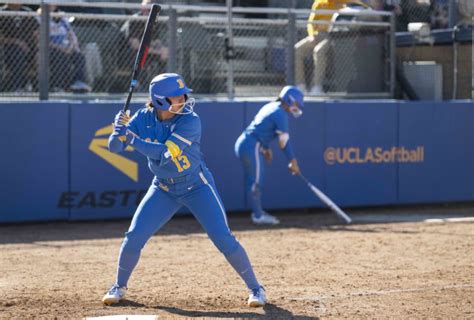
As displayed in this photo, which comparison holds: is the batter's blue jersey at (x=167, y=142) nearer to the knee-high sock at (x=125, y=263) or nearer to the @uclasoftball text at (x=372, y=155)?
the knee-high sock at (x=125, y=263)

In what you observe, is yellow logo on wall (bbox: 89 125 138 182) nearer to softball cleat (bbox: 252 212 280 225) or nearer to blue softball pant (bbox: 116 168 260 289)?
softball cleat (bbox: 252 212 280 225)

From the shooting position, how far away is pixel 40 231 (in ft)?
36.4

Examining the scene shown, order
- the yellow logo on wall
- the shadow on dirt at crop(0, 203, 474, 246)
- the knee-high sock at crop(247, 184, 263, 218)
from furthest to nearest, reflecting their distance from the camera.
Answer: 1. the knee-high sock at crop(247, 184, 263, 218)
2. the yellow logo on wall
3. the shadow on dirt at crop(0, 203, 474, 246)

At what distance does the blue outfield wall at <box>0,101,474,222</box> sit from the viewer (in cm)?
1127

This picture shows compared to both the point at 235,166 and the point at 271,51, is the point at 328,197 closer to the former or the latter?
the point at 235,166

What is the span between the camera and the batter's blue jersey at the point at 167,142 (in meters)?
6.41

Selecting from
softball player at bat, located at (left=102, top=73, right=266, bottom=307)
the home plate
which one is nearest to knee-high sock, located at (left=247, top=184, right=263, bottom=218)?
softball player at bat, located at (left=102, top=73, right=266, bottom=307)

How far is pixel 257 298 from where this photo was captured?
22.3 feet

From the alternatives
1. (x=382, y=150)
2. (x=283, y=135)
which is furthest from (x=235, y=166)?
(x=382, y=150)

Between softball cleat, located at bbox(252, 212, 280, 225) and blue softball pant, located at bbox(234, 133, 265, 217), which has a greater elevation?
blue softball pant, located at bbox(234, 133, 265, 217)

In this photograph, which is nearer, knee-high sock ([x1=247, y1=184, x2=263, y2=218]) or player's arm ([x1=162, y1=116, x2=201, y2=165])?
player's arm ([x1=162, y1=116, x2=201, y2=165])

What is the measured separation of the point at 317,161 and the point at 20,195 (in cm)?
454

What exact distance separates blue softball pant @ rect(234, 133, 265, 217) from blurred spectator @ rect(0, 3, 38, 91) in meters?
3.13

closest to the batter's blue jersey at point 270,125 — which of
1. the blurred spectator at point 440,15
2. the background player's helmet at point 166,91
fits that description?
the background player's helmet at point 166,91
